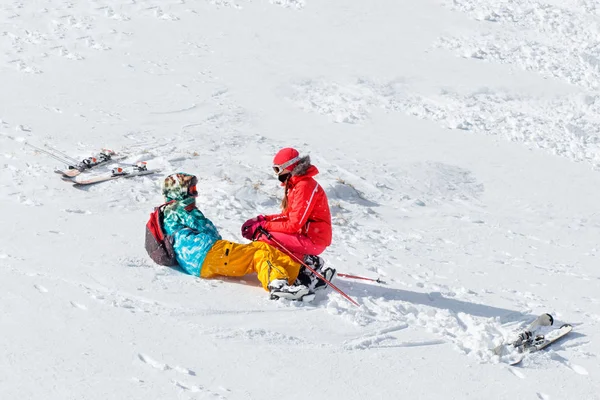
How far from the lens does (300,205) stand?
646 cm

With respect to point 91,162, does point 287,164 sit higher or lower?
higher

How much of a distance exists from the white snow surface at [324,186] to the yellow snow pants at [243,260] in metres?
0.13

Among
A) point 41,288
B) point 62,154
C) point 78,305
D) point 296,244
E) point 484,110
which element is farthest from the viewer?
point 484,110

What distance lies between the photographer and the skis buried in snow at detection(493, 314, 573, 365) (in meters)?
5.51

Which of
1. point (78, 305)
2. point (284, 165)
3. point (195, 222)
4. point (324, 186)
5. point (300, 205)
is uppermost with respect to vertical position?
point (284, 165)

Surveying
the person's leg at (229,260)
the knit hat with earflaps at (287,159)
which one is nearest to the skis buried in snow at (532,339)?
the person's leg at (229,260)

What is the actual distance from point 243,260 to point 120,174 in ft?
11.6

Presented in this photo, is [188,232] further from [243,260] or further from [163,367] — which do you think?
[163,367]

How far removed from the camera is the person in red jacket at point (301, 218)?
6.46 m

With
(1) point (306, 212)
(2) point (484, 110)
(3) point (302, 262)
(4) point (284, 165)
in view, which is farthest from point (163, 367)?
(2) point (484, 110)

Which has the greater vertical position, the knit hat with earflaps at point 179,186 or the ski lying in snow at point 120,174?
the knit hat with earflaps at point 179,186

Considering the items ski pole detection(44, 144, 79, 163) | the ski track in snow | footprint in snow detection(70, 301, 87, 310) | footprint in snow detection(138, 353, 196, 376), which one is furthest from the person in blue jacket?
the ski track in snow

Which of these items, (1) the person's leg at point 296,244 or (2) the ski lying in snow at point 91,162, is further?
(2) the ski lying in snow at point 91,162

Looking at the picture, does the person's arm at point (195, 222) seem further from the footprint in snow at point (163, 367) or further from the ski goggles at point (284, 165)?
the footprint in snow at point (163, 367)
